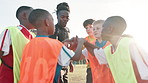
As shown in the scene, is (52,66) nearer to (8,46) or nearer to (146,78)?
(8,46)

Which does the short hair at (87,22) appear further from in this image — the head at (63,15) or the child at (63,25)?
Answer: the head at (63,15)

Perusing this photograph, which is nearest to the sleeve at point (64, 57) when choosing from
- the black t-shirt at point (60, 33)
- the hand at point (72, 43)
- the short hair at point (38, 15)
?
the short hair at point (38, 15)

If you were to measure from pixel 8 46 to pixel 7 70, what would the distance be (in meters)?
0.40

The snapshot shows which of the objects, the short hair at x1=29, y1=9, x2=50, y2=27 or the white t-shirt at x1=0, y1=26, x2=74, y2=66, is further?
the short hair at x1=29, y1=9, x2=50, y2=27

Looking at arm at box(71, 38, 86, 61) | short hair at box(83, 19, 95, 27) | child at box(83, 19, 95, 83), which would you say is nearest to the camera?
arm at box(71, 38, 86, 61)

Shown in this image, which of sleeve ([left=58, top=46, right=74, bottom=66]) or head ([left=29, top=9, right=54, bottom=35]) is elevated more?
head ([left=29, top=9, right=54, bottom=35])

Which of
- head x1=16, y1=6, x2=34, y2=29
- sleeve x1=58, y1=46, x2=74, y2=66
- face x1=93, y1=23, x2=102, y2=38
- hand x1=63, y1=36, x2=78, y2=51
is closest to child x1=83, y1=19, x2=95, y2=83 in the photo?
face x1=93, y1=23, x2=102, y2=38

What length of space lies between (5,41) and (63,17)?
2.02 metres

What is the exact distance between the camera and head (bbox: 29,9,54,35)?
3.60 m

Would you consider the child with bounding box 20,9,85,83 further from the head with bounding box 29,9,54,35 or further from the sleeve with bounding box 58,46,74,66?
the head with bounding box 29,9,54,35

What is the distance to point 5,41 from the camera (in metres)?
3.72

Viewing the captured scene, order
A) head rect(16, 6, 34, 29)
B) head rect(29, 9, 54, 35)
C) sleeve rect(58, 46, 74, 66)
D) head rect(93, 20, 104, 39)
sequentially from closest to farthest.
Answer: sleeve rect(58, 46, 74, 66) < head rect(29, 9, 54, 35) < head rect(16, 6, 34, 29) < head rect(93, 20, 104, 39)

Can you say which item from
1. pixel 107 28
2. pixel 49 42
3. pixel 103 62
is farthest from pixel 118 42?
pixel 49 42

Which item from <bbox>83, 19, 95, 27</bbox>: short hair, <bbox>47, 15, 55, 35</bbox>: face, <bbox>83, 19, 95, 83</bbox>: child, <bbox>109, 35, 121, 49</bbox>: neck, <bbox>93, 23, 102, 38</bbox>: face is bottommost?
<bbox>83, 19, 95, 83</bbox>: child
